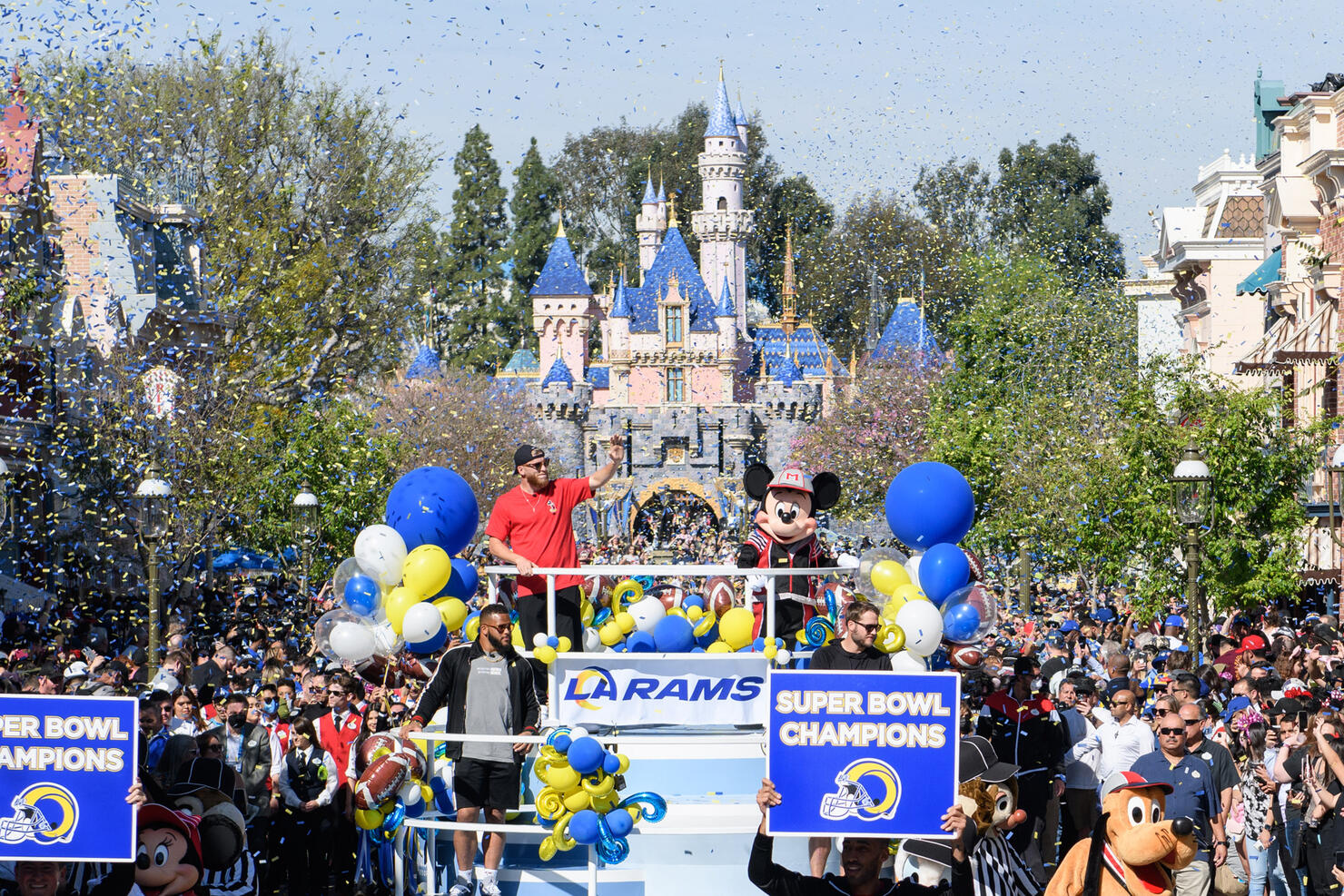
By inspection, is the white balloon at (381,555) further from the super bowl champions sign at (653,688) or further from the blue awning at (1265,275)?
the blue awning at (1265,275)

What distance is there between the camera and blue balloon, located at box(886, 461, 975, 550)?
12258 millimetres

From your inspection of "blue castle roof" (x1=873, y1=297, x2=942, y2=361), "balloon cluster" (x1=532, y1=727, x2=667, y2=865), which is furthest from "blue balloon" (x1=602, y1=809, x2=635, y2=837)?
"blue castle roof" (x1=873, y1=297, x2=942, y2=361)

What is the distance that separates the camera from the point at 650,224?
98.7m

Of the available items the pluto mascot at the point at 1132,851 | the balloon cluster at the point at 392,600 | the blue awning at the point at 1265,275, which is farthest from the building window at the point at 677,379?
the pluto mascot at the point at 1132,851

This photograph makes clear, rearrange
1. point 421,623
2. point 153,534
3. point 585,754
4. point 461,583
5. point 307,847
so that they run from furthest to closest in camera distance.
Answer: point 153,534, point 307,847, point 461,583, point 421,623, point 585,754

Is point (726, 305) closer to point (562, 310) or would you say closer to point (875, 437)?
point (562, 310)

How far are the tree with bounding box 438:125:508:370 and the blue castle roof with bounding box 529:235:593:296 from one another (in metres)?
2.09

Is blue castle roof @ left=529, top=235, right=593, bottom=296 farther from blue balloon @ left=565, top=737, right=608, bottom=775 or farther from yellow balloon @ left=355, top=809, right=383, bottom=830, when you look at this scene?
blue balloon @ left=565, top=737, right=608, bottom=775

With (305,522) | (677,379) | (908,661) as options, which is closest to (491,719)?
(908,661)

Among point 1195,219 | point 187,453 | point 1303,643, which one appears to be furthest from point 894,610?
point 1195,219

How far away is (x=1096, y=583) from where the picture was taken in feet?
116

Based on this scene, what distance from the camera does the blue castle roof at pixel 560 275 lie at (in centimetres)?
9050

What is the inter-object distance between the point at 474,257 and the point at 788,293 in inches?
636

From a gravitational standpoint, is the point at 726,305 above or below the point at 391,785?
above
